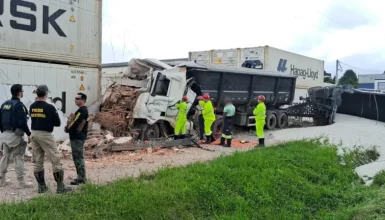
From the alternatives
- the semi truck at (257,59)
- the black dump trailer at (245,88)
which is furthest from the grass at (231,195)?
the semi truck at (257,59)

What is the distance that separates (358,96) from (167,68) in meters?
10.2

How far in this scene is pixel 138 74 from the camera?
12375 mm

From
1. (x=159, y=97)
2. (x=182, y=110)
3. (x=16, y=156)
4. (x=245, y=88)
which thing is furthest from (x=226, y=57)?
(x=16, y=156)

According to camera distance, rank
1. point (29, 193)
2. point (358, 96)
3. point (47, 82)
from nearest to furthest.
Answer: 1. point (29, 193)
2. point (47, 82)
3. point (358, 96)

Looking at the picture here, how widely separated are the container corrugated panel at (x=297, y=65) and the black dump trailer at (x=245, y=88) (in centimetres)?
213

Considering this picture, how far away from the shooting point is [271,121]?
16109 millimetres

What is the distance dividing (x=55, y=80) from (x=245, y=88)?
6932 mm

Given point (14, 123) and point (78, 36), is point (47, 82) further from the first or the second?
point (14, 123)

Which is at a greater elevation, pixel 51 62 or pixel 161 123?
pixel 51 62

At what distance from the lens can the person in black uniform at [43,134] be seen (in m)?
5.49

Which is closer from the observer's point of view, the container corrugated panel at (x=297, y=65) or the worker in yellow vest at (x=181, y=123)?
the worker in yellow vest at (x=181, y=123)

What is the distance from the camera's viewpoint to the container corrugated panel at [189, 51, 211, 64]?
19.4 m

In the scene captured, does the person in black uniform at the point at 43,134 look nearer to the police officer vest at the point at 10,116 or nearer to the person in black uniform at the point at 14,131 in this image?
the person in black uniform at the point at 14,131

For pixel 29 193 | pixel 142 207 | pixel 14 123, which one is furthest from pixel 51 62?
pixel 142 207
